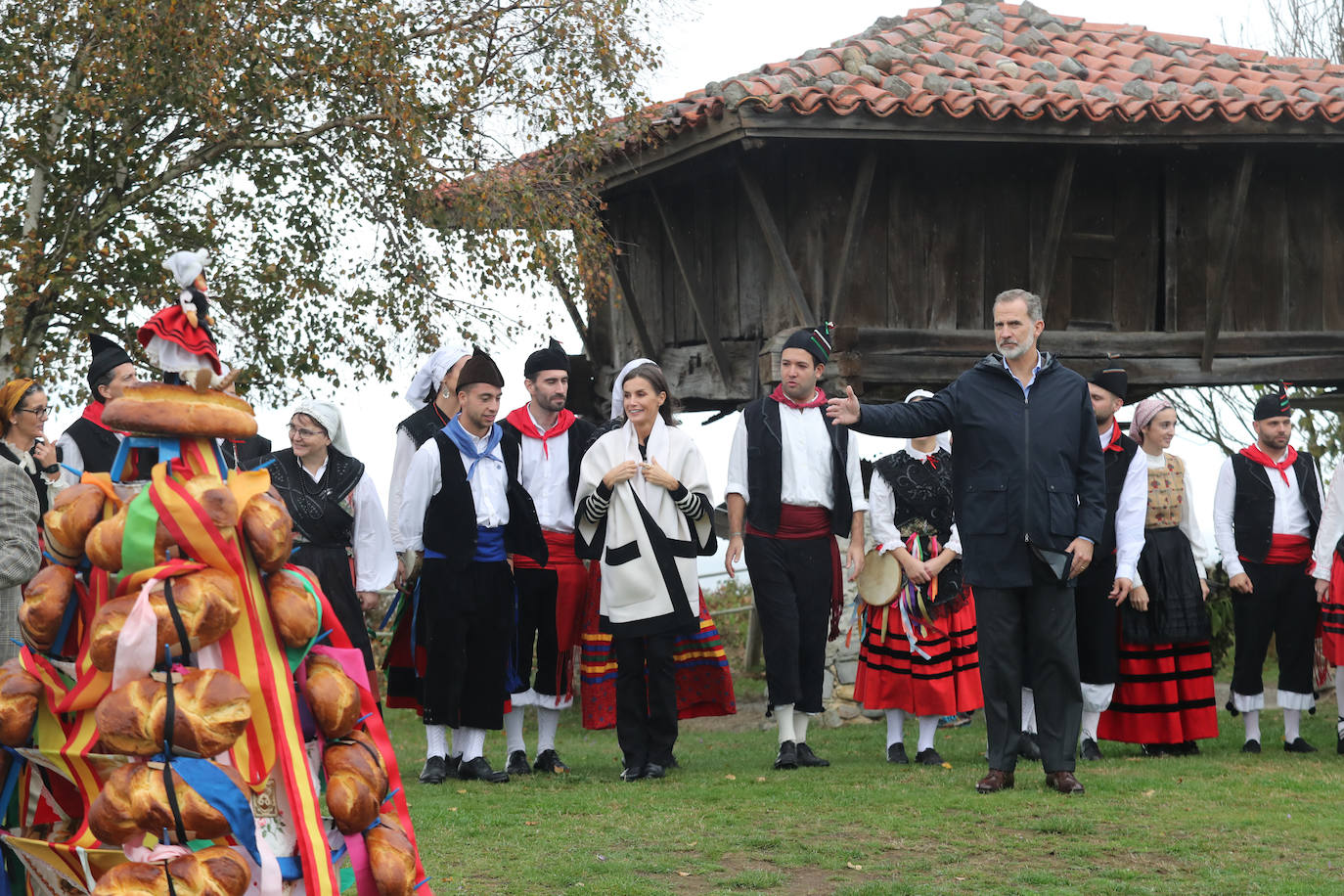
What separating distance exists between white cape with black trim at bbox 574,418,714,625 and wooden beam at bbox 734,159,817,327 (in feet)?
14.0

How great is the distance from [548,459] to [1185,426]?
61.6 feet

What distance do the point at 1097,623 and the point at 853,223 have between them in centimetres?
454

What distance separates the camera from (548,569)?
791 centimetres

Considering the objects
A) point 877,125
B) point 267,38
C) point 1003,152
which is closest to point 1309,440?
point 1003,152

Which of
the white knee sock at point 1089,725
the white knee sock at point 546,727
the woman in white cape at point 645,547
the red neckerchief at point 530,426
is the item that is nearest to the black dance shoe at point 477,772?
the white knee sock at point 546,727

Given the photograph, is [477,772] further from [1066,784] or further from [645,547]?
[1066,784]

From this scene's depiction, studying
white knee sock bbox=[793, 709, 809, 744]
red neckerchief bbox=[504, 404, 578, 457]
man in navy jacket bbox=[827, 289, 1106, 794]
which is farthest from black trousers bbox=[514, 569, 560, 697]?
man in navy jacket bbox=[827, 289, 1106, 794]

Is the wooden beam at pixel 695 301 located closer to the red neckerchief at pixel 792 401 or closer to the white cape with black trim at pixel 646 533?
the red neckerchief at pixel 792 401

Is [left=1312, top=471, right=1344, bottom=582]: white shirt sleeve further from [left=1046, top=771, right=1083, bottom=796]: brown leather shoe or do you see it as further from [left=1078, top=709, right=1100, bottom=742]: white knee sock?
[left=1046, top=771, right=1083, bottom=796]: brown leather shoe

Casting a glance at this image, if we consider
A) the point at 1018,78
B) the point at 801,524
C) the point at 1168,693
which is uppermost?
the point at 1018,78

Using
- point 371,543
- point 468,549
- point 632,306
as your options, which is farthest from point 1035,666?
point 632,306

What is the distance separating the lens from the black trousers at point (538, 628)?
7.82m

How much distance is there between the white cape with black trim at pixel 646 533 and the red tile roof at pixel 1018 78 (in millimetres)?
3811

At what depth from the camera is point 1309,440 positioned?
69.7 feet
